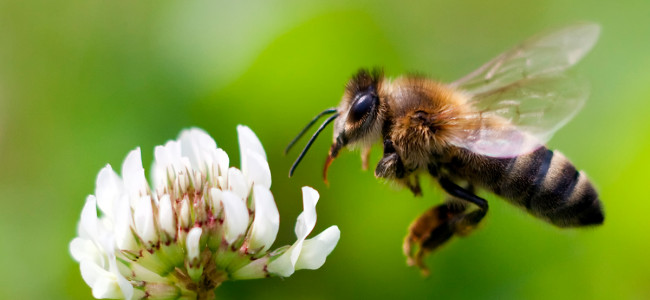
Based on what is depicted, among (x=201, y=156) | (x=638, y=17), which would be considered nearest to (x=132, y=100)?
(x=201, y=156)

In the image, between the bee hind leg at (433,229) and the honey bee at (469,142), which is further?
the bee hind leg at (433,229)

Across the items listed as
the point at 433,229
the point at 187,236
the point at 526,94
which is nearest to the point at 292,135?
the point at 433,229

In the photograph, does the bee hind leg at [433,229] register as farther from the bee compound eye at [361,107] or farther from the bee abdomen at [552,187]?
the bee compound eye at [361,107]

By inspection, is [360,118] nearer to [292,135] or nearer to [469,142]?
[469,142]

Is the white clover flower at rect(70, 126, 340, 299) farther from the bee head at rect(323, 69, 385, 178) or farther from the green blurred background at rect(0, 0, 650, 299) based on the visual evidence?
the green blurred background at rect(0, 0, 650, 299)

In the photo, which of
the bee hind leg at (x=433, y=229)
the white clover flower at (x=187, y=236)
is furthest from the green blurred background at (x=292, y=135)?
the white clover flower at (x=187, y=236)

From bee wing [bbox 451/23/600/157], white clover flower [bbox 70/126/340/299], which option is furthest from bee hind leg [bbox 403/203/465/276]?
white clover flower [bbox 70/126/340/299]
